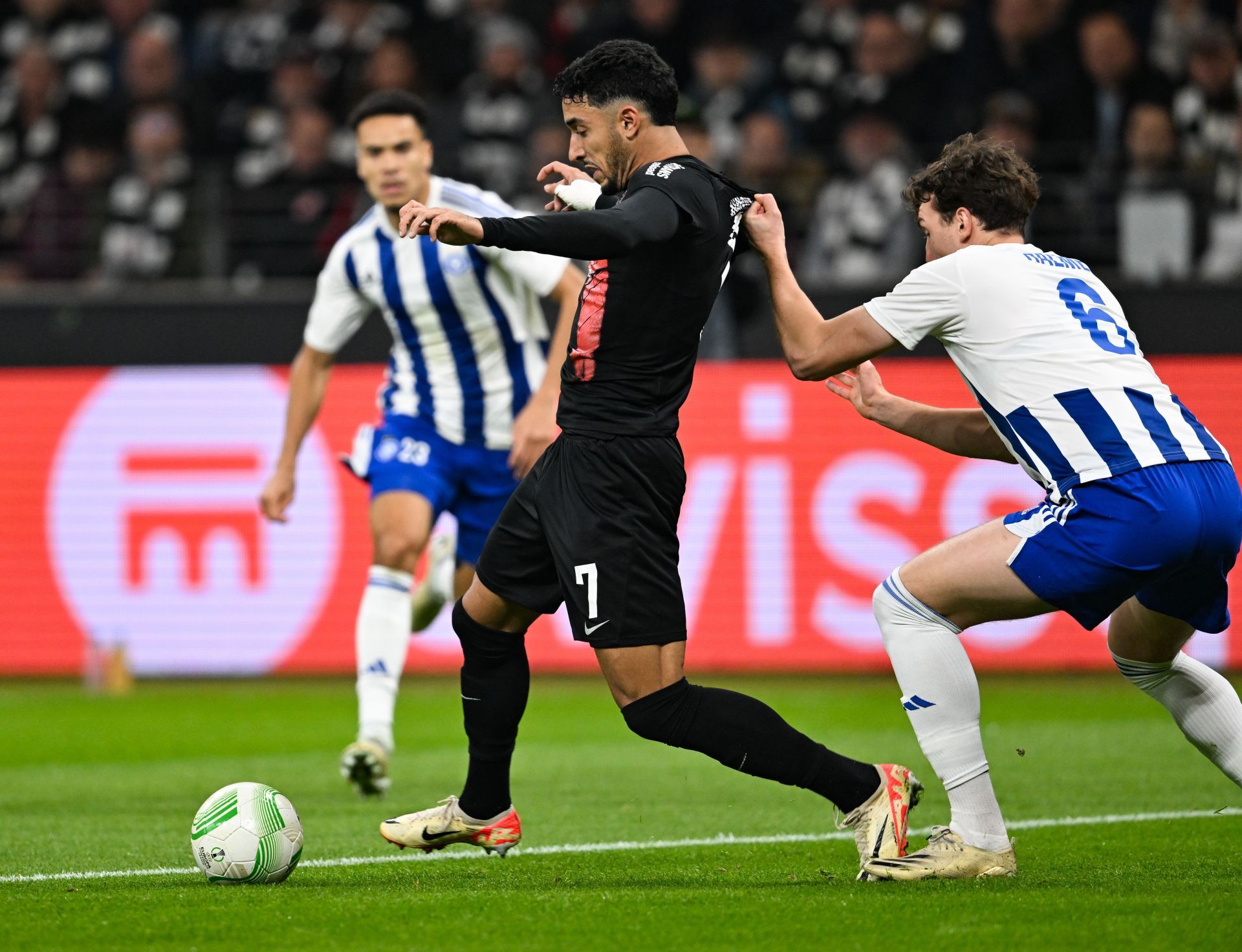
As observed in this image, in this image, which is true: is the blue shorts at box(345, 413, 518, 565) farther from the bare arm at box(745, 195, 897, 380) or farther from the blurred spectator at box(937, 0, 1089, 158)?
the blurred spectator at box(937, 0, 1089, 158)

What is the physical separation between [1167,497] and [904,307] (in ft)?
2.69

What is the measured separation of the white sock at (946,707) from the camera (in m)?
4.59

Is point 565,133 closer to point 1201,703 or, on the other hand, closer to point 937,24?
point 937,24

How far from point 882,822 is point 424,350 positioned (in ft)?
11.5

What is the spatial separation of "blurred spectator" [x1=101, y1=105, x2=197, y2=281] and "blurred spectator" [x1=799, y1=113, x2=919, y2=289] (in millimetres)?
4563

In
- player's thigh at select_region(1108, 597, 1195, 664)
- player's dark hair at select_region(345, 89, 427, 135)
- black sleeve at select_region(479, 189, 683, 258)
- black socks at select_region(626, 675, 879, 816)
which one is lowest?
black socks at select_region(626, 675, 879, 816)

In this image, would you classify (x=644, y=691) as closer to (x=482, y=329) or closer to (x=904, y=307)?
(x=904, y=307)

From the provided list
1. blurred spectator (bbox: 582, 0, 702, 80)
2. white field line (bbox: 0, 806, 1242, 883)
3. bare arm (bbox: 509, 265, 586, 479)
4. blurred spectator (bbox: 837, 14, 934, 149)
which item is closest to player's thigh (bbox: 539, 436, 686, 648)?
white field line (bbox: 0, 806, 1242, 883)

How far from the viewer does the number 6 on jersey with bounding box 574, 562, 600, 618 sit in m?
4.53

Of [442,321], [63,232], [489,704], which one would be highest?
[63,232]

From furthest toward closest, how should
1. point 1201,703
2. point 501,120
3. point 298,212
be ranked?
point 501,120, point 298,212, point 1201,703

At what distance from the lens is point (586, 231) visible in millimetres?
4117

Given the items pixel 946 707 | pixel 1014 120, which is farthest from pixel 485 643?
pixel 1014 120

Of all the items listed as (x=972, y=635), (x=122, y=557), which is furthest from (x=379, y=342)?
(x=972, y=635)
